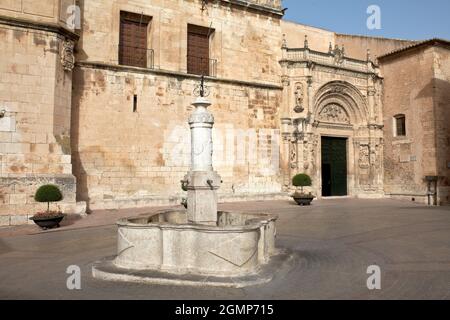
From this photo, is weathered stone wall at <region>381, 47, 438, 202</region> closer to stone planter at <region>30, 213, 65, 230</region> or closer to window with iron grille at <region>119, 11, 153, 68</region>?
window with iron grille at <region>119, 11, 153, 68</region>

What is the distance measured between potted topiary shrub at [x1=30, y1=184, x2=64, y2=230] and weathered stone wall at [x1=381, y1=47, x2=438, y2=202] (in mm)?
16519

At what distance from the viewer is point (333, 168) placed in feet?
64.6

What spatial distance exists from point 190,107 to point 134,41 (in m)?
3.62

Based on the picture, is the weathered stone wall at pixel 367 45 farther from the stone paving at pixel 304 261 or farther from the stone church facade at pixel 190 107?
the stone paving at pixel 304 261

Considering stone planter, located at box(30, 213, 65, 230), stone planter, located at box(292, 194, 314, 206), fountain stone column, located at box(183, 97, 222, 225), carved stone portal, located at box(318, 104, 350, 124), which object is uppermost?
carved stone portal, located at box(318, 104, 350, 124)

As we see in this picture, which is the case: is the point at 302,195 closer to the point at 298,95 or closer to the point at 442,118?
the point at 298,95

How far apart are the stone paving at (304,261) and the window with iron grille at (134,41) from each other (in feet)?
24.4

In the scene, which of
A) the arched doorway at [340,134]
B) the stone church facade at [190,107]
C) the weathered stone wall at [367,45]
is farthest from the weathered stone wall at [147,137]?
the weathered stone wall at [367,45]

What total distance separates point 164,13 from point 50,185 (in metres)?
9.13

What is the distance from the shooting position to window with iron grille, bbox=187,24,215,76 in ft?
53.6

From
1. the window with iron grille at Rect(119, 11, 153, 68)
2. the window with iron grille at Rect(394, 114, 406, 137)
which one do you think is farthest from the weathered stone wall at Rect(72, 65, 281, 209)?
the window with iron grille at Rect(394, 114, 406, 137)

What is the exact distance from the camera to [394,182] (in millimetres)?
19406

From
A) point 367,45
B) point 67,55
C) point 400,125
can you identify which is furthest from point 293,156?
point 67,55

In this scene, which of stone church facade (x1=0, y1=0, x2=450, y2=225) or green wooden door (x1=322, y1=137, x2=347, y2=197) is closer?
stone church facade (x1=0, y1=0, x2=450, y2=225)
